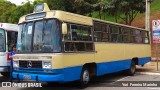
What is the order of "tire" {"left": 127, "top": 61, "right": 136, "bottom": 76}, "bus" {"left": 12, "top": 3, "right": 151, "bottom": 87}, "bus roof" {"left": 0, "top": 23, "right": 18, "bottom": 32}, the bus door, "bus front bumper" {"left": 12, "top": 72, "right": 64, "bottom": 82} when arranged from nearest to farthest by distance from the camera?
1. "bus front bumper" {"left": 12, "top": 72, "right": 64, "bottom": 82}
2. "bus" {"left": 12, "top": 3, "right": 151, "bottom": 87}
3. the bus door
4. "bus roof" {"left": 0, "top": 23, "right": 18, "bottom": 32}
5. "tire" {"left": 127, "top": 61, "right": 136, "bottom": 76}

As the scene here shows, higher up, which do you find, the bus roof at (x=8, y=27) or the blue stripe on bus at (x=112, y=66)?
the bus roof at (x=8, y=27)

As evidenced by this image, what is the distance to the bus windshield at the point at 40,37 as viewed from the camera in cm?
1003

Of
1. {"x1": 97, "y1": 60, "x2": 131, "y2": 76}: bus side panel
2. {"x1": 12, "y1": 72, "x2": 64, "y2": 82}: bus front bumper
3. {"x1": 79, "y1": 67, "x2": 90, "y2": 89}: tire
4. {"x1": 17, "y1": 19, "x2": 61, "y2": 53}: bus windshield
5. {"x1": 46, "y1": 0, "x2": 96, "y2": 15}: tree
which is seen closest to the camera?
{"x1": 12, "y1": 72, "x2": 64, "y2": 82}: bus front bumper

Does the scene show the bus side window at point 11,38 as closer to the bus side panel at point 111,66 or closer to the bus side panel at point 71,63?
the bus side panel at point 71,63

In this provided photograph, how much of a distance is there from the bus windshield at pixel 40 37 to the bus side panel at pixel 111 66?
2918mm

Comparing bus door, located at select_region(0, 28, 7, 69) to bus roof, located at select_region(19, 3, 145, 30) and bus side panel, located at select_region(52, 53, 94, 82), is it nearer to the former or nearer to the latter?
bus roof, located at select_region(19, 3, 145, 30)

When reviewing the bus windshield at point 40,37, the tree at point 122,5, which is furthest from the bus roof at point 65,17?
the tree at point 122,5

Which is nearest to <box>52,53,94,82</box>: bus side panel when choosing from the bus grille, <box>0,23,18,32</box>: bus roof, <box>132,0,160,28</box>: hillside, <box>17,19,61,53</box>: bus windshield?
<box>17,19,61,53</box>: bus windshield

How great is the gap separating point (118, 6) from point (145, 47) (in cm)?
987

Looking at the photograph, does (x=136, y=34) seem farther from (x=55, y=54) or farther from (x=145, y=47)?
(x=55, y=54)

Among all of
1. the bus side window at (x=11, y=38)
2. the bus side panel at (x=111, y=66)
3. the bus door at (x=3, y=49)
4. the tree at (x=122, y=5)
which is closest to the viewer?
the bus side panel at (x=111, y=66)

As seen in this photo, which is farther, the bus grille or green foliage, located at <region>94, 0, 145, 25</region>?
green foliage, located at <region>94, 0, 145, 25</region>

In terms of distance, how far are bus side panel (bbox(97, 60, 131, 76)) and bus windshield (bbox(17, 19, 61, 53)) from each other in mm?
2918

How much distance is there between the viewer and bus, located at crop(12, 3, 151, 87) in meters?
9.92
